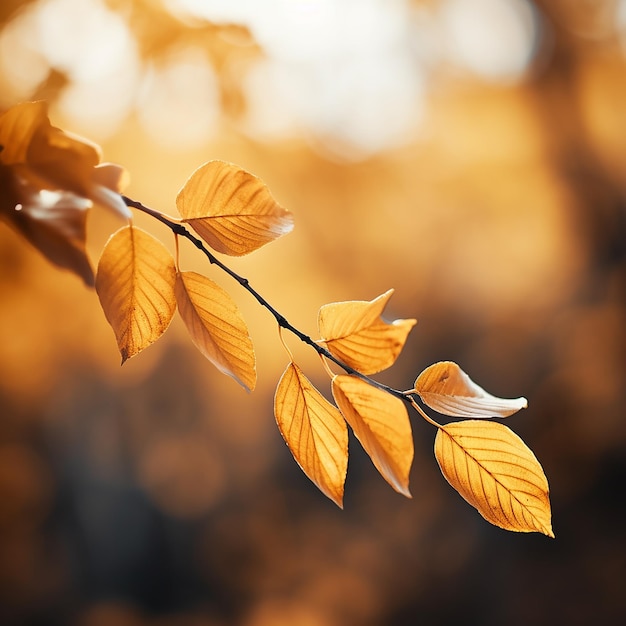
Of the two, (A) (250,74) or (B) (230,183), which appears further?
(A) (250,74)

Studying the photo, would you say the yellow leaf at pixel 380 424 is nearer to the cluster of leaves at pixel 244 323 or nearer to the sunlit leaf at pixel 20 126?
the cluster of leaves at pixel 244 323

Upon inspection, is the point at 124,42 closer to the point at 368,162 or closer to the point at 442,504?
the point at 368,162

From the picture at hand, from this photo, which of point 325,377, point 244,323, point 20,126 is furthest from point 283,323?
point 325,377

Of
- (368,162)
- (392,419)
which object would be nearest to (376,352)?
(392,419)

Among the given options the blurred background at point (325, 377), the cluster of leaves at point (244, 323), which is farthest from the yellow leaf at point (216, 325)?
the blurred background at point (325, 377)

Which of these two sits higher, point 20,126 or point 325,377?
point 20,126

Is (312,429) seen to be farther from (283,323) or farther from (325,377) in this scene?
(325,377)

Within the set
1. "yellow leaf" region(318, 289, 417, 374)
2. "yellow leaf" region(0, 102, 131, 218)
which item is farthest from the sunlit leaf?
"yellow leaf" region(318, 289, 417, 374)

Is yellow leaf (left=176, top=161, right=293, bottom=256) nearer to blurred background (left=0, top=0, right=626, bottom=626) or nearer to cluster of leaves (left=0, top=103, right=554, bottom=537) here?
cluster of leaves (left=0, top=103, right=554, bottom=537)
